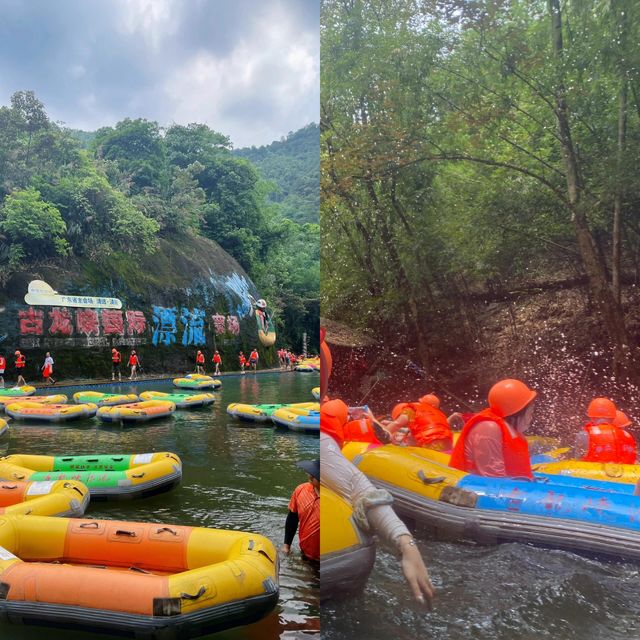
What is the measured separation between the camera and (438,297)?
5.21 feet

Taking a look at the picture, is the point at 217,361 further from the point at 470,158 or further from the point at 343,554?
the point at 470,158

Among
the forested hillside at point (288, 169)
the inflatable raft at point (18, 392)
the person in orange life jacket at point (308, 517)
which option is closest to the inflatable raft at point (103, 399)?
the inflatable raft at point (18, 392)

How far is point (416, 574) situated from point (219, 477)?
6.56m

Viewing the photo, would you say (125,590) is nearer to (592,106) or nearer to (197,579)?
(197,579)

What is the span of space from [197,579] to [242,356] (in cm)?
2317

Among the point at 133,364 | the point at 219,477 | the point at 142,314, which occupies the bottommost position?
the point at 219,477

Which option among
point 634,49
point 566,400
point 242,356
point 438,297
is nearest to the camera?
point 634,49

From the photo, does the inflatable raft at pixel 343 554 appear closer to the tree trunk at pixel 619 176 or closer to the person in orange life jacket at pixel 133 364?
the tree trunk at pixel 619 176

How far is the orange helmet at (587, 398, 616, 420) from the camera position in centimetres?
143

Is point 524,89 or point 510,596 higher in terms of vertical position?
point 524,89

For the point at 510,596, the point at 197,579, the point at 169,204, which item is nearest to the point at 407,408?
the point at 510,596

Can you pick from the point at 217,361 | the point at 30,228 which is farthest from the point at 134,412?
the point at 217,361

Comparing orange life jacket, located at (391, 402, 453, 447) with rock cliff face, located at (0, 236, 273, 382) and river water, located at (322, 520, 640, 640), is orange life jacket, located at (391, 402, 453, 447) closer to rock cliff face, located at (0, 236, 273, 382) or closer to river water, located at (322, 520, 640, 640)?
river water, located at (322, 520, 640, 640)

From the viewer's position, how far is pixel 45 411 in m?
12.1
